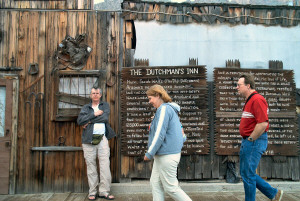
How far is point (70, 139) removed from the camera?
16.1 ft

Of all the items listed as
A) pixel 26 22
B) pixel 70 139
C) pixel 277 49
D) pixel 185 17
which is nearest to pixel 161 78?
pixel 185 17

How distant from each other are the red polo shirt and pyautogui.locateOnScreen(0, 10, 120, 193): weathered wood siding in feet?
8.03

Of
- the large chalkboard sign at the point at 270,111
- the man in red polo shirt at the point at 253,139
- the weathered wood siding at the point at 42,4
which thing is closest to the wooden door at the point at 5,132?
the weathered wood siding at the point at 42,4

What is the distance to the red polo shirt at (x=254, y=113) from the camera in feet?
10.9

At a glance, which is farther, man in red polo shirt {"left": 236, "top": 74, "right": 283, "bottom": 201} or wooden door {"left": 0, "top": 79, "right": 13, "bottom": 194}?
wooden door {"left": 0, "top": 79, "right": 13, "bottom": 194}

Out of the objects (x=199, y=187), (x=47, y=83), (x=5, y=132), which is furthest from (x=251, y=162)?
(x=5, y=132)

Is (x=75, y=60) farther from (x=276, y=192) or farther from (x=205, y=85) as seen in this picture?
(x=276, y=192)

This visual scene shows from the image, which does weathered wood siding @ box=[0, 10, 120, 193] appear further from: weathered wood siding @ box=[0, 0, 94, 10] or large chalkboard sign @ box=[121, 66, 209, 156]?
large chalkboard sign @ box=[121, 66, 209, 156]

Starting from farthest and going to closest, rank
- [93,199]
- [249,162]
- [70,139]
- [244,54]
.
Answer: [244,54], [70,139], [93,199], [249,162]

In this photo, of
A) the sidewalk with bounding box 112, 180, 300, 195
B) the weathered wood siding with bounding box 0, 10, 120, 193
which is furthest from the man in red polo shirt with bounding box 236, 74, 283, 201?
the weathered wood siding with bounding box 0, 10, 120, 193

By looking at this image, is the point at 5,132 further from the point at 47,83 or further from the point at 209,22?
the point at 209,22

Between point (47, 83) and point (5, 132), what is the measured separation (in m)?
1.18

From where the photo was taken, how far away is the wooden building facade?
4902 millimetres

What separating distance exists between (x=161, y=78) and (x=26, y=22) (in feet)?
9.39
